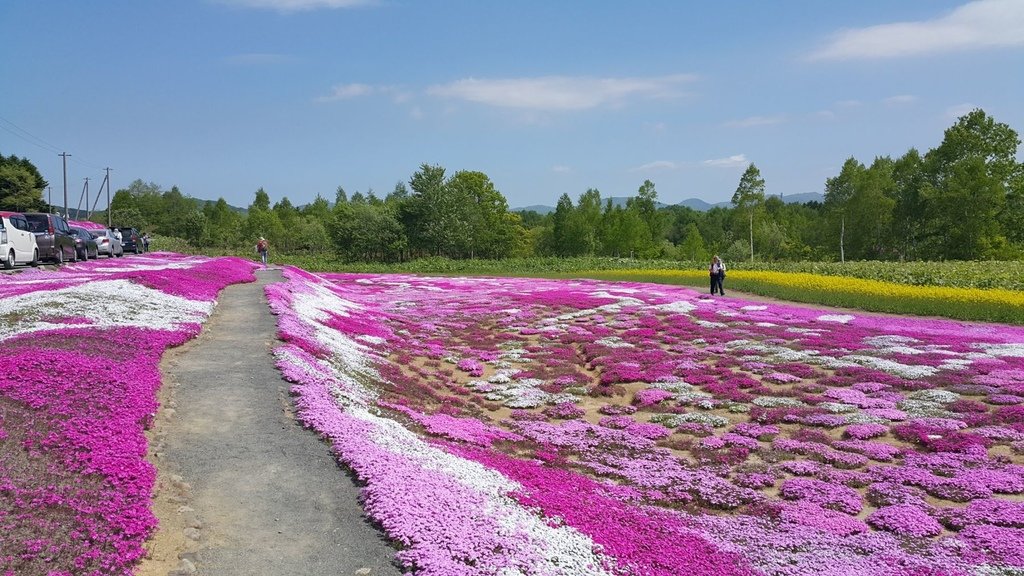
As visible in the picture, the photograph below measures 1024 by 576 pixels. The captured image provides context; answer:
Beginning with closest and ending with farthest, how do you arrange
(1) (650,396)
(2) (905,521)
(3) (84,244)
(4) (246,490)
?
1. (4) (246,490)
2. (2) (905,521)
3. (1) (650,396)
4. (3) (84,244)

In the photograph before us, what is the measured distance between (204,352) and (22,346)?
401 centimetres

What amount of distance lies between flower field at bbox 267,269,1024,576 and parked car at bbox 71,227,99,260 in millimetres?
19404

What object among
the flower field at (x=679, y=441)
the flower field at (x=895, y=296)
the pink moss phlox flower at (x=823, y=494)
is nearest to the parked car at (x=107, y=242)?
the flower field at (x=679, y=441)

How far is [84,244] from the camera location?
3919cm

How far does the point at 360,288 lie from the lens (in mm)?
50938

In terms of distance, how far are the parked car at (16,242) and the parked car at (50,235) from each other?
1.50 feet

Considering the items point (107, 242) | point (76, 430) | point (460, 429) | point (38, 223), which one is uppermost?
point (38, 223)

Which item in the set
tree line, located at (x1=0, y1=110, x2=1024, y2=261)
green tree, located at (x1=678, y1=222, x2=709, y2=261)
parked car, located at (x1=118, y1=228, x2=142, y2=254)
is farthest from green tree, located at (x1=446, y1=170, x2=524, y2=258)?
parked car, located at (x1=118, y1=228, x2=142, y2=254)

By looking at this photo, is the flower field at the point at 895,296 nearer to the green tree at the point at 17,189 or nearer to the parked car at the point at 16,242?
the parked car at the point at 16,242

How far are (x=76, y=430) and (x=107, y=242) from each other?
4477cm

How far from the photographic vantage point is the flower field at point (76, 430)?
6688 mm

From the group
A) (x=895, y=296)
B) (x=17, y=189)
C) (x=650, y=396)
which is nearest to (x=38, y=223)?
(x=650, y=396)

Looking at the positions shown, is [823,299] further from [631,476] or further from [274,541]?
[274,541]

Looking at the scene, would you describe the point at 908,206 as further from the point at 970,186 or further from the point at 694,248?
the point at 694,248
